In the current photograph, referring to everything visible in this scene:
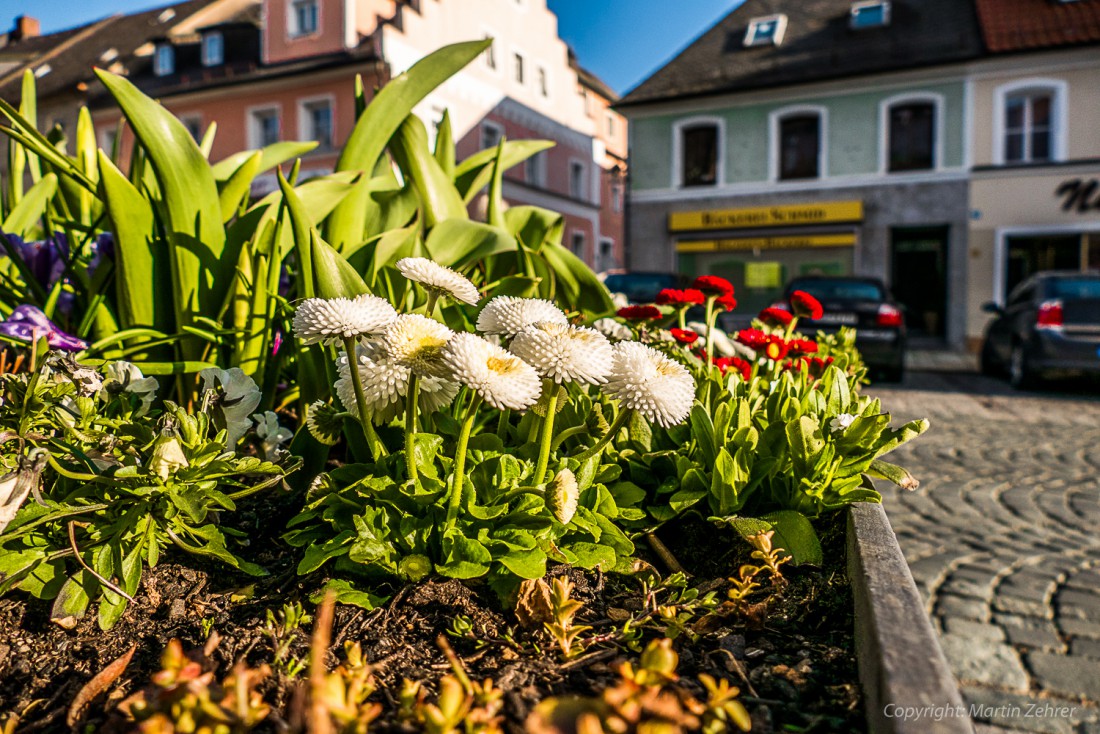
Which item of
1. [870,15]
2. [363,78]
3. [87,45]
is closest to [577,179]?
[363,78]

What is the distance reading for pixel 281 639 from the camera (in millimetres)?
1108

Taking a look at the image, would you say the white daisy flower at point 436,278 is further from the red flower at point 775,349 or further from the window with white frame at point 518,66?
the window with white frame at point 518,66

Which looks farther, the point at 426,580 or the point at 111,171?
the point at 111,171

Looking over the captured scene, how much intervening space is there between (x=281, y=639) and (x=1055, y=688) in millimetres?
2018

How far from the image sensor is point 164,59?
22.4m

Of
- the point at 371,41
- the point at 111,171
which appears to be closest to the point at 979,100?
the point at 371,41

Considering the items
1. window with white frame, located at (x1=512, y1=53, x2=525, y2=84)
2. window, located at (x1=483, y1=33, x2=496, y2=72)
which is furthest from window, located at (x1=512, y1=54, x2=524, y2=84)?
window, located at (x1=483, y1=33, x2=496, y2=72)

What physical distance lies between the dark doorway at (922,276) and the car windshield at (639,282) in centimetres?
699

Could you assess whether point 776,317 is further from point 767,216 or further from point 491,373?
point 767,216

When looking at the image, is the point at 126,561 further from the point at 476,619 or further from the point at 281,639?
the point at 476,619

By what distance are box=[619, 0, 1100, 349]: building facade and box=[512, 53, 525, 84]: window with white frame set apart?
567cm

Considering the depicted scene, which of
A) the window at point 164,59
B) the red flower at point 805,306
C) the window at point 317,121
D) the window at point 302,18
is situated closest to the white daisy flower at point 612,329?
the red flower at point 805,306

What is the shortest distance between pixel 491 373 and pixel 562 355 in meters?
0.11

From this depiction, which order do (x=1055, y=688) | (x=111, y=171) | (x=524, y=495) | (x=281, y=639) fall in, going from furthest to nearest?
(x=1055, y=688)
(x=111, y=171)
(x=524, y=495)
(x=281, y=639)
